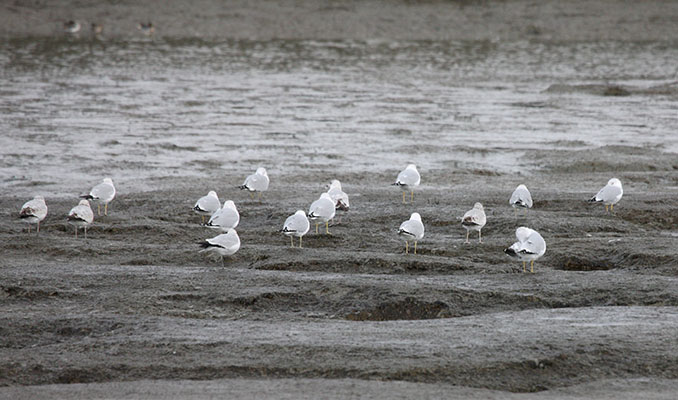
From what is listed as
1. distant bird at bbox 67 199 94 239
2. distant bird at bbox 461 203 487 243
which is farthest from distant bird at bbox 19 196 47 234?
distant bird at bbox 461 203 487 243

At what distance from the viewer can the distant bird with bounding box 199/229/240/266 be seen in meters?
9.96

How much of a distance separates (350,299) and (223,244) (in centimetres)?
177

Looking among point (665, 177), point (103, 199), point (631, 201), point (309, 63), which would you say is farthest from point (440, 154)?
point (309, 63)

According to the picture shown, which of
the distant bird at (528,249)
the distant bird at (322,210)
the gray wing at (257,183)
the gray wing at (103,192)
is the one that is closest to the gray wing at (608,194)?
the distant bird at (528,249)

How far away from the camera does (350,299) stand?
894cm

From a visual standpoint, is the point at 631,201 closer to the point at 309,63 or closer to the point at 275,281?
the point at 275,281

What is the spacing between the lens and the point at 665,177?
637 inches

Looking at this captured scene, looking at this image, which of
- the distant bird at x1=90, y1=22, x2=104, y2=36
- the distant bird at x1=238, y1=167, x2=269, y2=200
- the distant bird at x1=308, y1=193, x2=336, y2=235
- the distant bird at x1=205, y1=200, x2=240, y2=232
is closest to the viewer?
the distant bird at x1=205, y1=200, x2=240, y2=232

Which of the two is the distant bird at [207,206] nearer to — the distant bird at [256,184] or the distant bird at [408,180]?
the distant bird at [256,184]

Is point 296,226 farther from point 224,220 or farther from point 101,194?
point 101,194

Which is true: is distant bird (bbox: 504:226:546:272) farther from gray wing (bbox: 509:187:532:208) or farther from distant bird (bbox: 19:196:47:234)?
distant bird (bbox: 19:196:47:234)

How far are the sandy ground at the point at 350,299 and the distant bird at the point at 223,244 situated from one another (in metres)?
0.21

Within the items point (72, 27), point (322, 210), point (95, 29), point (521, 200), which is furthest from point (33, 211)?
point (95, 29)

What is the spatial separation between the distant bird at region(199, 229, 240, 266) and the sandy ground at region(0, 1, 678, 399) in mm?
212
